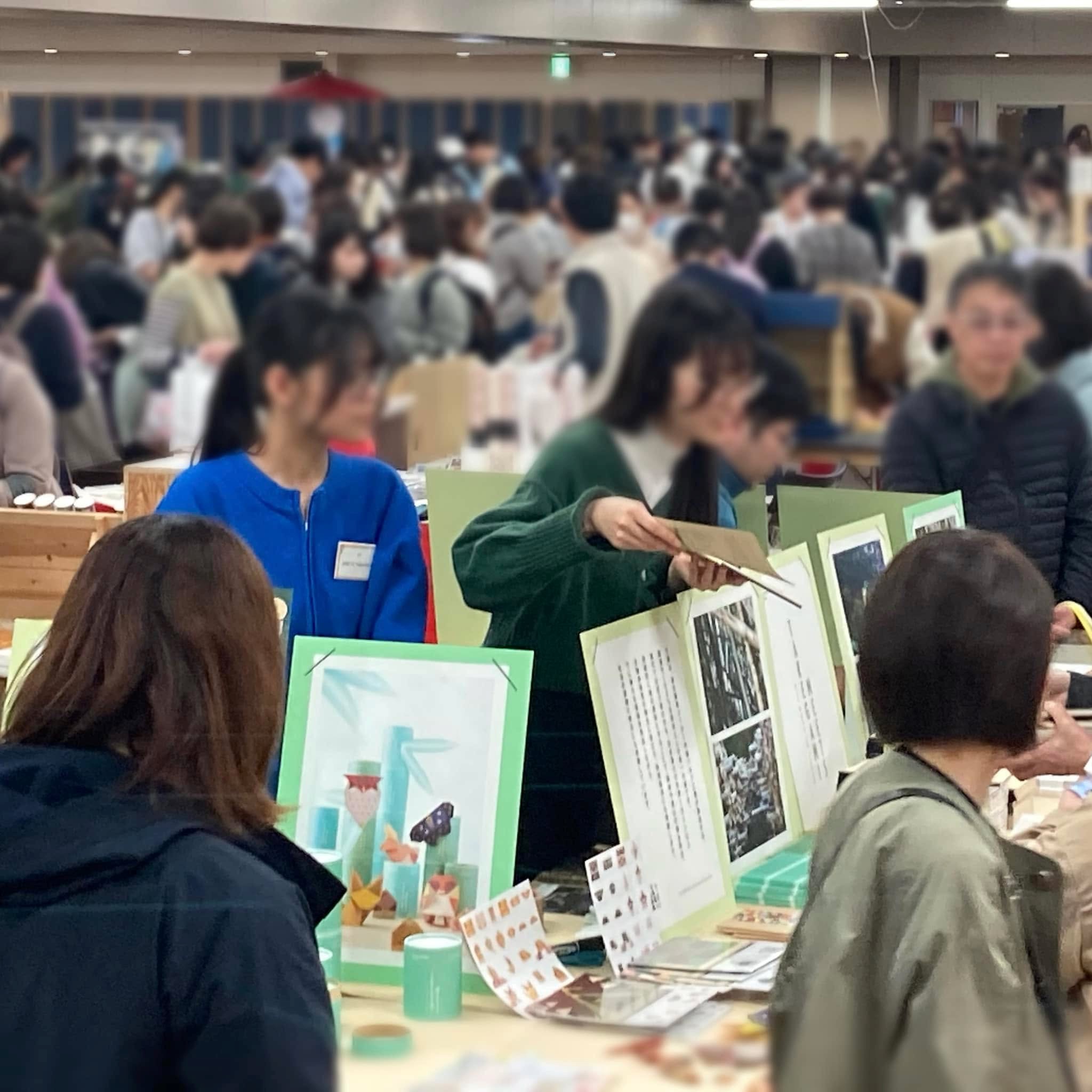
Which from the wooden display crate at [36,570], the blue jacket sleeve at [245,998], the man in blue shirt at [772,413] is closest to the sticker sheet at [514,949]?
the blue jacket sleeve at [245,998]

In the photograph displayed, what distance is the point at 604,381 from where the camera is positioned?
38cm

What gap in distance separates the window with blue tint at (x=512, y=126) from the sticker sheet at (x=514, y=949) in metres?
0.98

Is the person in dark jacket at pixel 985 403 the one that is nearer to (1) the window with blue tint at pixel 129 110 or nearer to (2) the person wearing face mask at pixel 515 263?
(2) the person wearing face mask at pixel 515 263

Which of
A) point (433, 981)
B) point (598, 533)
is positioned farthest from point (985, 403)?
point (433, 981)

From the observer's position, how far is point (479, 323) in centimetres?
39

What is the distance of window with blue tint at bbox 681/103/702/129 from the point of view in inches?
16.1

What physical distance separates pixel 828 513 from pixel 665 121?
65cm

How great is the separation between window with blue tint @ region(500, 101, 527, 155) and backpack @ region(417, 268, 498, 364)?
Answer: 0.12 feet

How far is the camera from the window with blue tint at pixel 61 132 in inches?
15.7

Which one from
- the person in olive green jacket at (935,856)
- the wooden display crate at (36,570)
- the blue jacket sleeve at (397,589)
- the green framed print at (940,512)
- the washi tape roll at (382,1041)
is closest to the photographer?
the green framed print at (940,512)

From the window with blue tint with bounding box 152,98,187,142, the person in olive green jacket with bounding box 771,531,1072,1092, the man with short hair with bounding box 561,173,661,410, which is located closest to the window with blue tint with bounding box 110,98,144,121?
the window with blue tint with bounding box 152,98,187,142

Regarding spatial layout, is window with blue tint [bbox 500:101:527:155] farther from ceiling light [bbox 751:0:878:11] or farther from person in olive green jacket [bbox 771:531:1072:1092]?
person in olive green jacket [bbox 771:531:1072:1092]

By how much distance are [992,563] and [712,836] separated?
509mm

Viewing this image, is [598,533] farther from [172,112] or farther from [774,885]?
[774,885]
